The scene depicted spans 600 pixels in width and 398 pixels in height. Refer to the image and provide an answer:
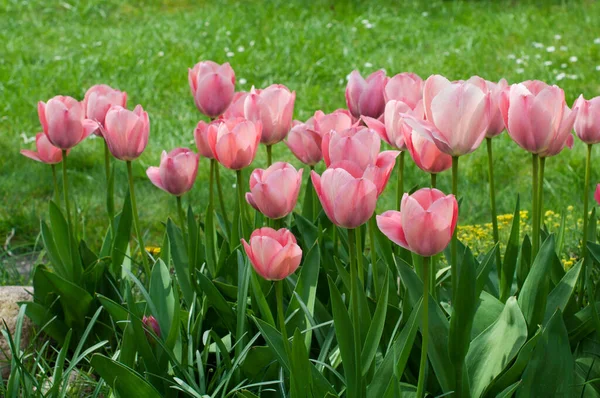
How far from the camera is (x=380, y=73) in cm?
215

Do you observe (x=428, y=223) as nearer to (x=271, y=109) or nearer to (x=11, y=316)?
(x=271, y=109)

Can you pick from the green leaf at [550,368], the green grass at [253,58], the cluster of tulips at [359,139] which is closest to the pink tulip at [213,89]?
the cluster of tulips at [359,139]

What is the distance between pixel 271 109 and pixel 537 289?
79 centimetres

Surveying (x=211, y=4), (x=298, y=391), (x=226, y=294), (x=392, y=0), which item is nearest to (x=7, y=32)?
(x=211, y=4)

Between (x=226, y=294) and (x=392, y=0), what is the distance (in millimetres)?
6227

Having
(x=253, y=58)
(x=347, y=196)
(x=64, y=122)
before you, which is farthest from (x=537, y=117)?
(x=253, y=58)

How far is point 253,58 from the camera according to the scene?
6.41 m

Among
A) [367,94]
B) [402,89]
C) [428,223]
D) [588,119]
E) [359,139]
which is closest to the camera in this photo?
[428,223]

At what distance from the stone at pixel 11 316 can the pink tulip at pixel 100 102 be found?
0.51 meters

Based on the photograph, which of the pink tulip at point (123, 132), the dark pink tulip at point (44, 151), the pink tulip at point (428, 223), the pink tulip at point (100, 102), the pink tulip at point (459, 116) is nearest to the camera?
the pink tulip at point (428, 223)

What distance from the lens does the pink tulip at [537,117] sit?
161 cm

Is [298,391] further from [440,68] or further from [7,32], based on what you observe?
[7,32]

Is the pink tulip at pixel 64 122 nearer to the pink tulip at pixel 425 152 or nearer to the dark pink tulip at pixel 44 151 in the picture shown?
the dark pink tulip at pixel 44 151

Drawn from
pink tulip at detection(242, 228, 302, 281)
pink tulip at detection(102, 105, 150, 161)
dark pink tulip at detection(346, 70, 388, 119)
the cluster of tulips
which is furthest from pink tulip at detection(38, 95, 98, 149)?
pink tulip at detection(242, 228, 302, 281)
